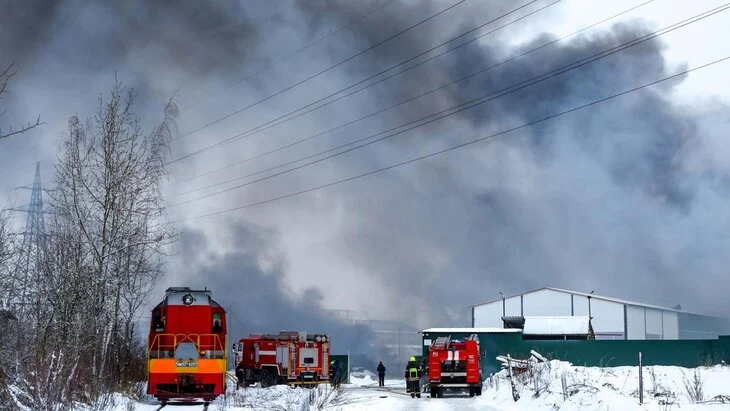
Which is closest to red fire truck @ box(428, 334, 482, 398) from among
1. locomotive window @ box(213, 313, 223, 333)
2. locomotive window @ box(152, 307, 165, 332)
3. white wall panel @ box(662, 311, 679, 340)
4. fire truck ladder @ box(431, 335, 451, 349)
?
fire truck ladder @ box(431, 335, 451, 349)

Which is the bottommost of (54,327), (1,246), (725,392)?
(725,392)

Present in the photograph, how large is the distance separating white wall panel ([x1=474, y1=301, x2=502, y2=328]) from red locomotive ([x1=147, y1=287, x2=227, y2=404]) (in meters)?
58.0

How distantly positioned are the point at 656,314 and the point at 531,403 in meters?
57.7

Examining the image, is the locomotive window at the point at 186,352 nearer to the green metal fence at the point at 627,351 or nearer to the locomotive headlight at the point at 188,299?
the locomotive headlight at the point at 188,299

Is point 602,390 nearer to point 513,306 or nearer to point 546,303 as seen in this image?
point 546,303

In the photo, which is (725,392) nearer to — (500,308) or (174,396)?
(174,396)

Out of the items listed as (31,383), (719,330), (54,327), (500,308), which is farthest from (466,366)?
(719,330)

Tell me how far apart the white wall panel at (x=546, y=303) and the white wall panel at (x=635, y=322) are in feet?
18.6

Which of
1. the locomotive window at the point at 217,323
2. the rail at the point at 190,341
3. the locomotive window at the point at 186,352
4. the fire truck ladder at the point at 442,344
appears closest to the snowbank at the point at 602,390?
the fire truck ladder at the point at 442,344

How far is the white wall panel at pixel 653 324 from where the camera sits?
82625 millimetres

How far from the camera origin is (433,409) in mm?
30312

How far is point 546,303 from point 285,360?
45051 millimetres

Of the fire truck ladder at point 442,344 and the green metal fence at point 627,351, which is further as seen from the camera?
the green metal fence at point 627,351

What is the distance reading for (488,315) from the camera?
85.8 m
